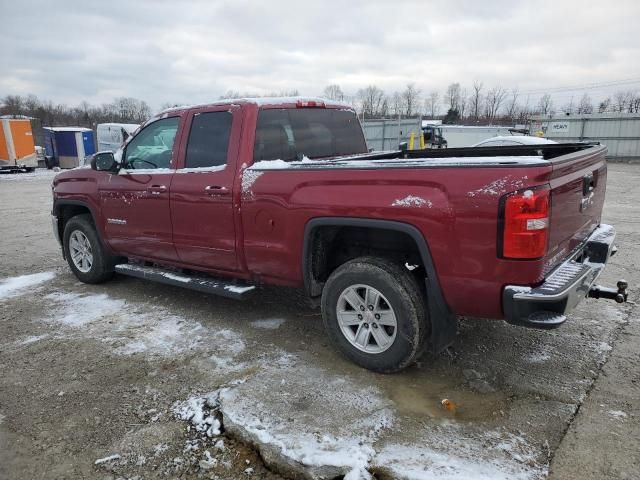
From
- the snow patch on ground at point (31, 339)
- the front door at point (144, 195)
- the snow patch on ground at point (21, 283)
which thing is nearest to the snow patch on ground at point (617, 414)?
the front door at point (144, 195)

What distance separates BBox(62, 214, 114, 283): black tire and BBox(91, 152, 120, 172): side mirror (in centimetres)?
87

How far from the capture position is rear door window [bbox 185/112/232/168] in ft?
14.0

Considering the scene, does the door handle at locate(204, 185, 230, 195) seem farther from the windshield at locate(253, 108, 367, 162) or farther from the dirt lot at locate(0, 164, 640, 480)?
the dirt lot at locate(0, 164, 640, 480)

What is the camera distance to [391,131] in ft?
76.1

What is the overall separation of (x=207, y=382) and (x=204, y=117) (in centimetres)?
237

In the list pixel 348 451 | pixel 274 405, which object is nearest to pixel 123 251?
pixel 274 405

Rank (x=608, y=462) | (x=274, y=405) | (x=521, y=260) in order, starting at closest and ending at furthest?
1. (x=608, y=462)
2. (x=521, y=260)
3. (x=274, y=405)

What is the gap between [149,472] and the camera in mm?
2619

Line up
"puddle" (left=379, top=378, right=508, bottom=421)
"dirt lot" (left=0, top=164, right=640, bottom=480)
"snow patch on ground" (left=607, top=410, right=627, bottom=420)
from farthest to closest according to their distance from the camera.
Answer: "puddle" (left=379, top=378, right=508, bottom=421)
"snow patch on ground" (left=607, top=410, right=627, bottom=420)
"dirt lot" (left=0, top=164, right=640, bottom=480)

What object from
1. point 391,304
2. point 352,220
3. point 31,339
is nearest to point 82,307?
point 31,339

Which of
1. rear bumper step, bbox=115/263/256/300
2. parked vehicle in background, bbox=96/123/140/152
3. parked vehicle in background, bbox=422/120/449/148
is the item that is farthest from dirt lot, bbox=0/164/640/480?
parked vehicle in background, bbox=422/120/449/148

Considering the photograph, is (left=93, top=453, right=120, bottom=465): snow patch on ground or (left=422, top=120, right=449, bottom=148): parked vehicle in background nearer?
(left=93, top=453, right=120, bottom=465): snow patch on ground

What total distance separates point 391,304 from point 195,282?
2.06 m

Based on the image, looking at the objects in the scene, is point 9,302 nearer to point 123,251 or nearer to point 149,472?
point 123,251
